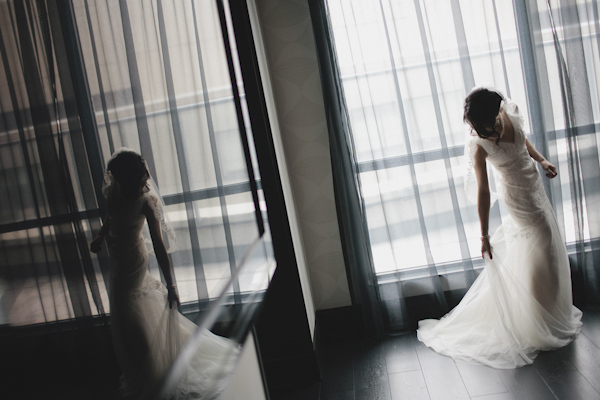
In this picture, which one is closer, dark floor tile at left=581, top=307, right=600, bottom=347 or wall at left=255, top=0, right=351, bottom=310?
dark floor tile at left=581, top=307, right=600, bottom=347

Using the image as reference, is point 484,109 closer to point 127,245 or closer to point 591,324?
point 591,324

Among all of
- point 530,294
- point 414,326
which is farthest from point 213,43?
point 414,326

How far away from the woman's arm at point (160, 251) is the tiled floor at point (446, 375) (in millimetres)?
2117

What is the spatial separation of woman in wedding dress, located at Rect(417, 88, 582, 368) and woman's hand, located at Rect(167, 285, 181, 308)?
2283 mm

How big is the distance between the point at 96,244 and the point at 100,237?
13 millimetres

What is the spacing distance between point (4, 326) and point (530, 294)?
2.90 metres

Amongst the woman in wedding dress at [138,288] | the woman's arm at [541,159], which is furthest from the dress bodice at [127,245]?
the woman's arm at [541,159]

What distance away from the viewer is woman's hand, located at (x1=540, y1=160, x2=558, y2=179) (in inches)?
116

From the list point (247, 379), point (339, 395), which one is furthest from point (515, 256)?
point (247, 379)

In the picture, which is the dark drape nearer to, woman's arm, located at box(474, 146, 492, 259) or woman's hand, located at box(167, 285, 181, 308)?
woman's arm, located at box(474, 146, 492, 259)

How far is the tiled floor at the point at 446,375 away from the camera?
2.46 meters

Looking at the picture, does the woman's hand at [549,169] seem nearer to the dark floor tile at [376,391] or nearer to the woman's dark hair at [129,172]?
the dark floor tile at [376,391]

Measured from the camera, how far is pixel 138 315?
0.70 meters

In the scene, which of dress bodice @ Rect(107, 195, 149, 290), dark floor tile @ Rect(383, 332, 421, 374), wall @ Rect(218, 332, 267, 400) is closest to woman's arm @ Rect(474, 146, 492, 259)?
dark floor tile @ Rect(383, 332, 421, 374)
